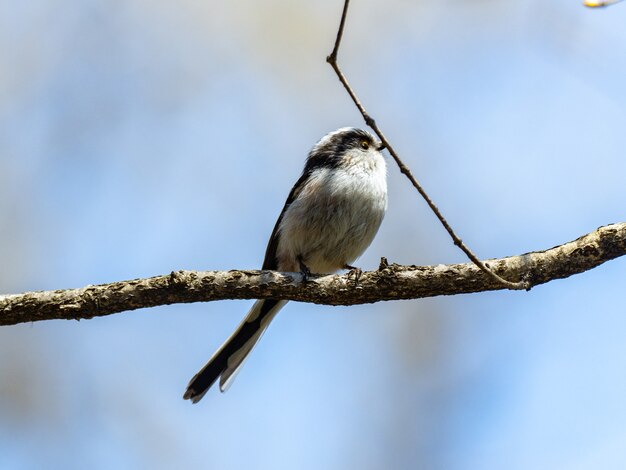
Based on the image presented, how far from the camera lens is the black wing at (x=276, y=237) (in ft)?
17.7

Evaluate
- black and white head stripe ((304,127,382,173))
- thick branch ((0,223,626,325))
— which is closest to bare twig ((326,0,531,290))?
thick branch ((0,223,626,325))

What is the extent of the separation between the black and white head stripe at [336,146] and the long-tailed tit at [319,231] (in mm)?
72

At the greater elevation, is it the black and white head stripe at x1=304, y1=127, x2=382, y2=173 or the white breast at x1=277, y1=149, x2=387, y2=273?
the black and white head stripe at x1=304, y1=127, x2=382, y2=173

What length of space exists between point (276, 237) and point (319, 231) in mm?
436

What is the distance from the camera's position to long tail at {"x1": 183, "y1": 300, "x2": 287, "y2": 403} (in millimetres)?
4824

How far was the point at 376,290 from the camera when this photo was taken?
376 cm

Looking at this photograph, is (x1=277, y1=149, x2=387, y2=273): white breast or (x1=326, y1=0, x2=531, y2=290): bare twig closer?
(x1=326, y1=0, x2=531, y2=290): bare twig

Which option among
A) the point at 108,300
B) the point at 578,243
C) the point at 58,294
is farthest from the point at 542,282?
the point at 58,294

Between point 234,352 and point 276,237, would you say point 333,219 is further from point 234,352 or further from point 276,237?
point 234,352

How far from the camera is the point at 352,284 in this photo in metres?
3.81

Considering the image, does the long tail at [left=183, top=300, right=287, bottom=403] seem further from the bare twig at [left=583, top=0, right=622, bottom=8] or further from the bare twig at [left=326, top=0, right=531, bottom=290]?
the bare twig at [left=583, top=0, right=622, bottom=8]

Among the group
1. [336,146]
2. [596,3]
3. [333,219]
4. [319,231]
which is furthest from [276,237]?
[596,3]

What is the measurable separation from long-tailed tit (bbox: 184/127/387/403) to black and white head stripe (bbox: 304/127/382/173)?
0.23ft

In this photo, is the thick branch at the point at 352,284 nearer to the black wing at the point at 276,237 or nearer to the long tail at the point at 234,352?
the long tail at the point at 234,352
